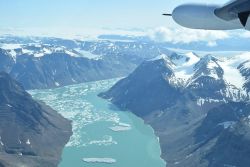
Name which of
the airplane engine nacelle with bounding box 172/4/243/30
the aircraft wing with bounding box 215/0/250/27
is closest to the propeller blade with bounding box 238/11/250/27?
the aircraft wing with bounding box 215/0/250/27

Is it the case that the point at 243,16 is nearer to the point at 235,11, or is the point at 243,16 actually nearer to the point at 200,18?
the point at 235,11

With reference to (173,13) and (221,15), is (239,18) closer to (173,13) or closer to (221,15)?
(221,15)

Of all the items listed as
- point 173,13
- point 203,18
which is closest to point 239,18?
point 203,18

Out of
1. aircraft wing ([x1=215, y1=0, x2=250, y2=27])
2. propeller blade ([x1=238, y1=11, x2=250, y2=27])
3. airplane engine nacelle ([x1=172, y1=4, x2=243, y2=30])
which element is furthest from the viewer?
airplane engine nacelle ([x1=172, y1=4, x2=243, y2=30])

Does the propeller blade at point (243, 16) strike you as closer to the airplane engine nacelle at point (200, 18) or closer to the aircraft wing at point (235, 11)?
the aircraft wing at point (235, 11)

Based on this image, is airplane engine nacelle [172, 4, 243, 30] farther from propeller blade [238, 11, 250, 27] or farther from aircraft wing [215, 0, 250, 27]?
propeller blade [238, 11, 250, 27]

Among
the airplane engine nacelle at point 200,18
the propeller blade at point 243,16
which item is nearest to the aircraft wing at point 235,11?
the propeller blade at point 243,16

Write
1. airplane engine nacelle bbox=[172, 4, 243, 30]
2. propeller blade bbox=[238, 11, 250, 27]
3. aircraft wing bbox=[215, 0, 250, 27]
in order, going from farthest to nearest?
airplane engine nacelle bbox=[172, 4, 243, 30] < propeller blade bbox=[238, 11, 250, 27] < aircraft wing bbox=[215, 0, 250, 27]

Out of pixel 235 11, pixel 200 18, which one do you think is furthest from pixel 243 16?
pixel 200 18
